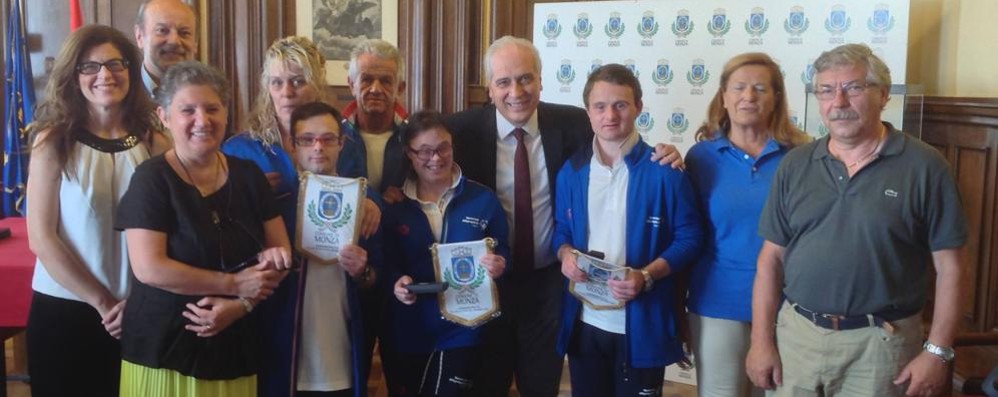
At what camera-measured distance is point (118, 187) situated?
2188mm

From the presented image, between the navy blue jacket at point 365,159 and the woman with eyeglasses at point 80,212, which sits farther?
the navy blue jacket at point 365,159

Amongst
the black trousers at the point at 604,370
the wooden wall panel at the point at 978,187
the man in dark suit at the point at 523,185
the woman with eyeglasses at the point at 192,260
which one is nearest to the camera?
the woman with eyeglasses at the point at 192,260

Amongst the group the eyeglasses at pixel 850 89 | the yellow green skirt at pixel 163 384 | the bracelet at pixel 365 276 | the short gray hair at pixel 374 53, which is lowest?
the yellow green skirt at pixel 163 384

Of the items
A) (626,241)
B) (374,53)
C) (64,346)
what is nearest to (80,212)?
(64,346)

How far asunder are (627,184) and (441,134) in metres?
0.58

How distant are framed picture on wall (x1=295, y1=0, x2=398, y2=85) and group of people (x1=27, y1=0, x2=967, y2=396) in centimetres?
229

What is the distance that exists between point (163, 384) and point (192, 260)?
0.31 metres

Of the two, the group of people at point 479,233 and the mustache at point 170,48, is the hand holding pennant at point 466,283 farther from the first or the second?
the mustache at point 170,48

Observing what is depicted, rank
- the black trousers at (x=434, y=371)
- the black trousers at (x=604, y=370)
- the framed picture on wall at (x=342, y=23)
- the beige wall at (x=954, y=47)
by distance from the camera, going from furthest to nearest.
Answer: the framed picture on wall at (x=342, y=23) → the beige wall at (x=954, y=47) → the black trousers at (x=434, y=371) → the black trousers at (x=604, y=370)

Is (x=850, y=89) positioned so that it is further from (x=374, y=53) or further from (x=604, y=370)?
(x=374, y=53)

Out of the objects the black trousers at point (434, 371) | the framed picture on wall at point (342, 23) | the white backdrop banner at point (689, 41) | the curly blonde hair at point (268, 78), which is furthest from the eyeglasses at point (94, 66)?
the framed picture on wall at point (342, 23)

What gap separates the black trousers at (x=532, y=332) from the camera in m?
2.65

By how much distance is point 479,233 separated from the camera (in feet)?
8.13

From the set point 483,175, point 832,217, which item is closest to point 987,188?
point 832,217
